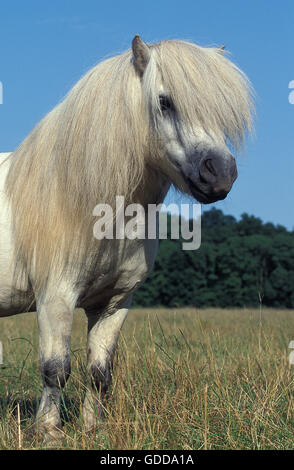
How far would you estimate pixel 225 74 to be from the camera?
10.6 ft

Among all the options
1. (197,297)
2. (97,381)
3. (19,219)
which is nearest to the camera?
(19,219)

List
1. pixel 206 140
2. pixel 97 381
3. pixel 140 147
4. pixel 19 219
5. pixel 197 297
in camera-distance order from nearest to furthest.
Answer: pixel 206 140 → pixel 140 147 → pixel 19 219 → pixel 97 381 → pixel 197 297

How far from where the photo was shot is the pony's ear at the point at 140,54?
3.17 m

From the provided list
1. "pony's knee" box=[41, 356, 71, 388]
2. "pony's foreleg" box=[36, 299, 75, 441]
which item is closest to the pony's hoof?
"pony's foreleg" box=[36, 299, 75, 441]

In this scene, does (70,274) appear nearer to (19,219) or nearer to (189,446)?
(19,219)

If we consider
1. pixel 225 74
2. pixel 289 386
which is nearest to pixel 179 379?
pixel 289 386

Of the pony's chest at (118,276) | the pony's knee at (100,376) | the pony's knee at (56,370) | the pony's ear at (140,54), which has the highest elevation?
the pony's ear at (140,54)

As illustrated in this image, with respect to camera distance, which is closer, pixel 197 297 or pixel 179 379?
pixel 179 379

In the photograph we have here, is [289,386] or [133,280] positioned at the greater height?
[133,280]

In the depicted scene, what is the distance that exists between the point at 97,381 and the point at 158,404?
55 cm

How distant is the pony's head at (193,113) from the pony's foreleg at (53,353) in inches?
44.0

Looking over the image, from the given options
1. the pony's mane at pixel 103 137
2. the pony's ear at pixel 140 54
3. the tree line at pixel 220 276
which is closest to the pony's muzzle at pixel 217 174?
the pony's mane at pixel 103 137

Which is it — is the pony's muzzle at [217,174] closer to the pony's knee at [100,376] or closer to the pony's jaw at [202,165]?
the pony's jaw at [202,165]

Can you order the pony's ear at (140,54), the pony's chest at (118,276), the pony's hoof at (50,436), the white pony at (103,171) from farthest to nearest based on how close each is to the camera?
1. the pony's chest at (118,276)
2. the pony's hoof at (50,436)
3. the pony's ear at (140,54)
4. the white pony at (103,171)
